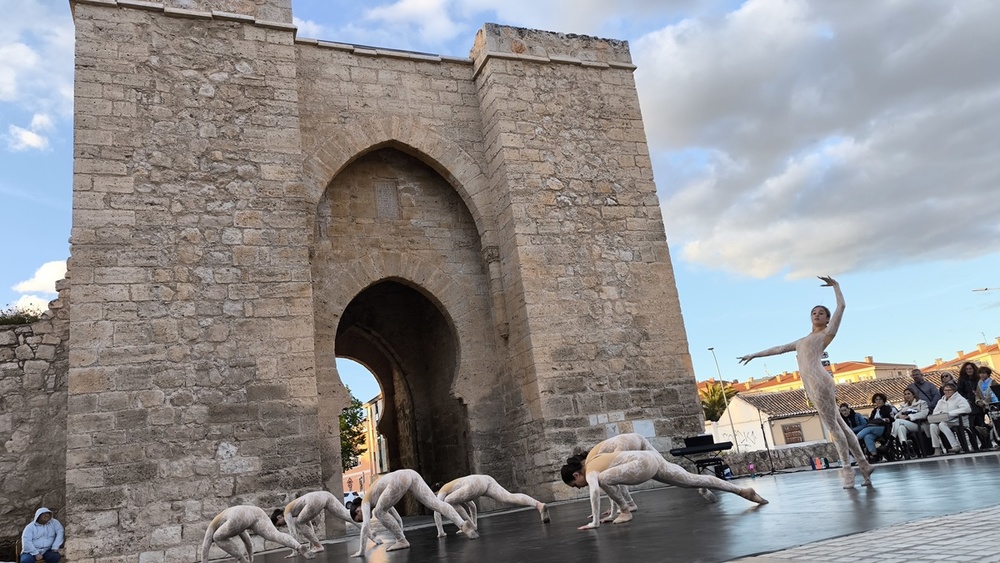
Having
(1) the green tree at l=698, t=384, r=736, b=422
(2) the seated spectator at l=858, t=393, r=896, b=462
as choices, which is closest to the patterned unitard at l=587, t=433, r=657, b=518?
(2) the seated spectator at l=858, t=393, r=896, b=462

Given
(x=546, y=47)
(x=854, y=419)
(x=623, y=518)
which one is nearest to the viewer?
(x=623, y=518)

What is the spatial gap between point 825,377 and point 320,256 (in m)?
6.83

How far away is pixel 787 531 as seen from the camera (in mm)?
3531

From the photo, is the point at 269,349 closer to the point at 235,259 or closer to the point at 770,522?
the point at 235,259

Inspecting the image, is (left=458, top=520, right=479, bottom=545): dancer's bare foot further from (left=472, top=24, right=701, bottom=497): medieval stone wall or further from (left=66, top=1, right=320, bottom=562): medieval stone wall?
(left=472, top=24, right=701, bottom=497): medieval stone wall

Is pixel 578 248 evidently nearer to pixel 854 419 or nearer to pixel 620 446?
pixel 854 419

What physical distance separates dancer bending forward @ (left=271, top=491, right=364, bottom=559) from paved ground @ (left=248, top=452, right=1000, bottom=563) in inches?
9.8

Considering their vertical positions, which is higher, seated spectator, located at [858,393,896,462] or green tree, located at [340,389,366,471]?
green tree, located at [340,389,366,471]

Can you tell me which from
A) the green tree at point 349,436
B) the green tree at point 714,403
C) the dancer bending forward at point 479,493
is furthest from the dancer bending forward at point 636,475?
the green tree at point 714,403

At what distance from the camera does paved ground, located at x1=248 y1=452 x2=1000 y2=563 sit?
283 centimetres

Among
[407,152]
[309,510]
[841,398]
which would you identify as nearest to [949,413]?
[309,510]

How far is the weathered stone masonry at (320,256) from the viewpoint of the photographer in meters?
7.69

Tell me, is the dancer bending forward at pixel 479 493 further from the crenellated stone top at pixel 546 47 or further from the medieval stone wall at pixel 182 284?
the crenellated stone top at pixel 546 47

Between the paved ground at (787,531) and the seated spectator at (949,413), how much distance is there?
2.07 meters
